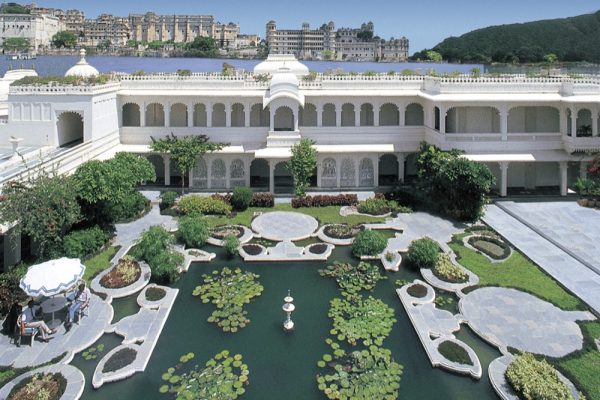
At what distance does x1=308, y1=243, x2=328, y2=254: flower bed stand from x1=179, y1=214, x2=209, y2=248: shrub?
4.58 meters

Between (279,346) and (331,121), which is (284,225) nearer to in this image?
(331,121)

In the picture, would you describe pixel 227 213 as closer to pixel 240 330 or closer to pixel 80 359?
pixel 240 330

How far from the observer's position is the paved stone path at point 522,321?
42.5 feet

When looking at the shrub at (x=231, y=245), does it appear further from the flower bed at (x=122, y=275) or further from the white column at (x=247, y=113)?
the white column at (x=247, y=113)

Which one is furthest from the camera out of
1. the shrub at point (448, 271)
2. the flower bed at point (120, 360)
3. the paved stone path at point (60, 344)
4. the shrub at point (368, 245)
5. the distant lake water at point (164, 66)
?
the distant lake water at point (164, 66)

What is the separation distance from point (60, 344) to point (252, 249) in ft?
27.2

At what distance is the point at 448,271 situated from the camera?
1709 centimetres

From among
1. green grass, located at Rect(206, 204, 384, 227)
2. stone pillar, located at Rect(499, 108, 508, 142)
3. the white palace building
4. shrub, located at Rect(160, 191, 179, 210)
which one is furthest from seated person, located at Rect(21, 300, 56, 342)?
stone pillar, located at Rect(499, 108, 508, 142)

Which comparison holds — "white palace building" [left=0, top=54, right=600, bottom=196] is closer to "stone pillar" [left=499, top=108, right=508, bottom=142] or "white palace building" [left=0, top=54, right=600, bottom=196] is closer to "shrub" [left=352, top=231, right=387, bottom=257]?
"stone pillar" [left=499, top=108, right=508, bottom=142]

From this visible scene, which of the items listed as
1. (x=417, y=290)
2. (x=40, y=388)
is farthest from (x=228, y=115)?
(x=40, y=388)

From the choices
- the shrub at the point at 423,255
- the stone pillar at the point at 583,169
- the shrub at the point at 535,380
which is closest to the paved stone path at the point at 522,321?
the shrub at the point at 535,380

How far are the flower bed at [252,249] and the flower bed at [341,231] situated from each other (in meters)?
3.42

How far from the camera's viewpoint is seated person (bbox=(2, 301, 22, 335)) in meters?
13.3

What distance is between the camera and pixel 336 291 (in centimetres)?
1620
